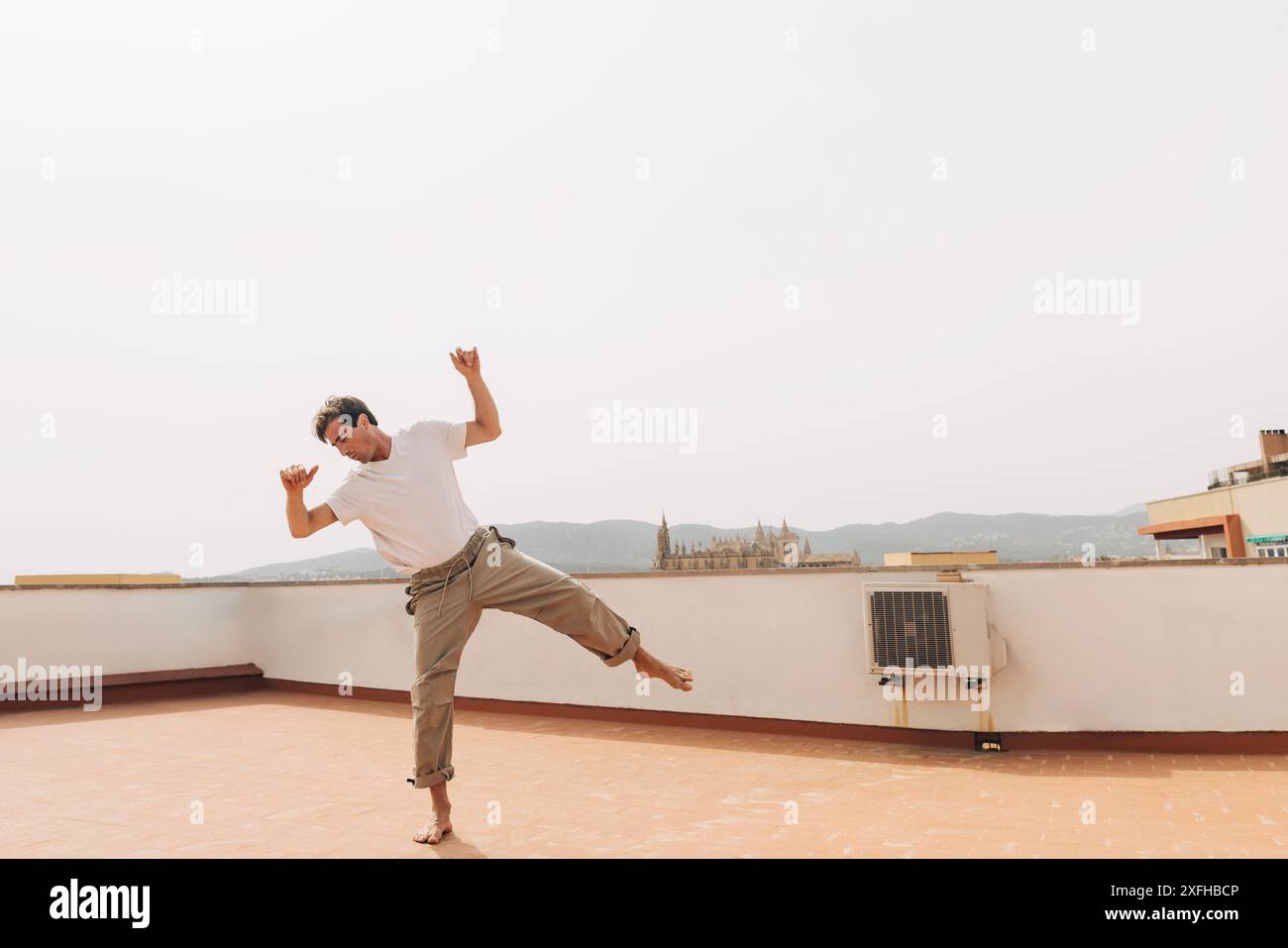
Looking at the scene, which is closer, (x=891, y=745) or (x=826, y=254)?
(x=891, y=745)

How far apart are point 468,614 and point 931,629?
295cm

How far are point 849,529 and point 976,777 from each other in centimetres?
9033

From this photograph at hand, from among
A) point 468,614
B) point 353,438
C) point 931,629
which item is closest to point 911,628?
point 931,629

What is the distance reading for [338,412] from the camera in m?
2.89

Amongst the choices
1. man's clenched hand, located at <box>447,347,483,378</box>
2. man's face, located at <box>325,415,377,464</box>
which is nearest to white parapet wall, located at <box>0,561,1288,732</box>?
man's clenched hand, located at <box>447,347,483,378</box>

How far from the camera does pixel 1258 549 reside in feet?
116

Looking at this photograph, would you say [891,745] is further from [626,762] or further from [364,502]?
[364,502]

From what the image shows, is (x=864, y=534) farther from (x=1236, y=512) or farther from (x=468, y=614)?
(x=468, y=614)

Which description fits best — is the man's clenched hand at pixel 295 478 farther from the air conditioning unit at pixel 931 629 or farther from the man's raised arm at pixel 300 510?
the air conditioning unit at pixel 931 629

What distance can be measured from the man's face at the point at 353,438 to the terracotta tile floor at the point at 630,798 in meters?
1.50

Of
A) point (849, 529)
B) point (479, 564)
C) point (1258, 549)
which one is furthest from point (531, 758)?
point (849, 529)

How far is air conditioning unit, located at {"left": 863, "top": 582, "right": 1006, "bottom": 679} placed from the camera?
429 cm

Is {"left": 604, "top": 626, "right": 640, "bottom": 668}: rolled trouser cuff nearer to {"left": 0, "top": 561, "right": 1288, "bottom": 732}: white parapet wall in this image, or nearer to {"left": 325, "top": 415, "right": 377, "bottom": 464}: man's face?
{"left": 325, "top": 415, "right": 377, "bottom": 464}: man's face

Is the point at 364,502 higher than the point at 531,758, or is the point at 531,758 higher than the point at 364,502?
the point at 364,502
